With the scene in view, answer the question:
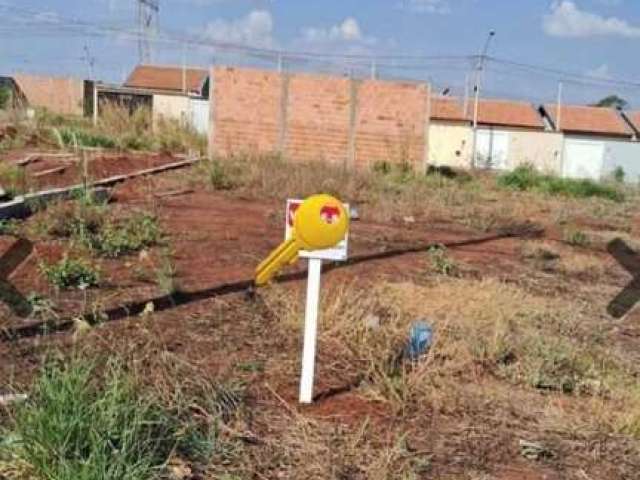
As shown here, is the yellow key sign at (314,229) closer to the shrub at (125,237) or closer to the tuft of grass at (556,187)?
the shrub at (125,237)

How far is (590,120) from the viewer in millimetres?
56562

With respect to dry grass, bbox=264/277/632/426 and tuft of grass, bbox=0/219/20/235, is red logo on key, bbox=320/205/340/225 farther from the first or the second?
tuft of grass, bbox=0/219/20/235

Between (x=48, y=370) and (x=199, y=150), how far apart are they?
Result: 2196 centimetres

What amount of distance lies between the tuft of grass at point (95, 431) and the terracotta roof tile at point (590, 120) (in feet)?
173

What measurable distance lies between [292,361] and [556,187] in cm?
1986

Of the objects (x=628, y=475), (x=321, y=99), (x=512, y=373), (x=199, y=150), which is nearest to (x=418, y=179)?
(x=321, y=99)

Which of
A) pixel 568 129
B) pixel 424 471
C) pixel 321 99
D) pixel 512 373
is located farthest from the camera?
pixel 568 129

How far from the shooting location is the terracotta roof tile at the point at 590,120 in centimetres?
5528

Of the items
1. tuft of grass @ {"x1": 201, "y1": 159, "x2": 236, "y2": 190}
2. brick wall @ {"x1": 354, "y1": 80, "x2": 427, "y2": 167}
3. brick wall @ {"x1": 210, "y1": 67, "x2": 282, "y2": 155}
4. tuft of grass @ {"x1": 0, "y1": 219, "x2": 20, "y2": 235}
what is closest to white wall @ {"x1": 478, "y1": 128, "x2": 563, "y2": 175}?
brick wall @ {"x1": 354, "y1": 80, "x2": 427, "y2": 167}

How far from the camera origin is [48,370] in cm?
389

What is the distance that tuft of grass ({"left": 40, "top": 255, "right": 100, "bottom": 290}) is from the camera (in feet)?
21.2

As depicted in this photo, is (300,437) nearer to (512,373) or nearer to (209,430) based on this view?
(209,430)

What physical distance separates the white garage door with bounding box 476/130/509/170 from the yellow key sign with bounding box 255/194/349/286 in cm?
4171

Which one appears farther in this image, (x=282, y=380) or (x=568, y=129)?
(x=568, y=129)
